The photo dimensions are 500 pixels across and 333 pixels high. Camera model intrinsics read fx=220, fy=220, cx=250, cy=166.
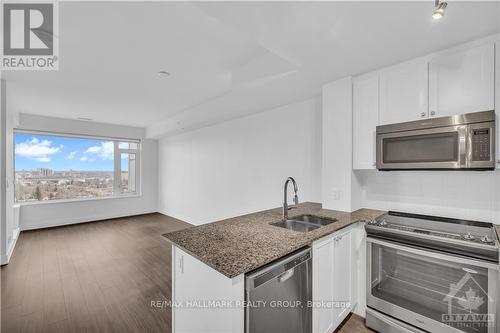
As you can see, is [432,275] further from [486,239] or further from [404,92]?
[404,92]

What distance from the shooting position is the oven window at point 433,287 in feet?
5.01

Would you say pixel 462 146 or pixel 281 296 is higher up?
pixel 462 146

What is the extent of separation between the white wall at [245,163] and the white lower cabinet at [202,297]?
6.91 ft

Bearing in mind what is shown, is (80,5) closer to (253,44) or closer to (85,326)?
(253,44)

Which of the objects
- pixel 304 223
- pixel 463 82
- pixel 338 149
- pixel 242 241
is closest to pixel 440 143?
pixel 463 82

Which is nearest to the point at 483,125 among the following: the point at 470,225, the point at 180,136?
the point at 470,225

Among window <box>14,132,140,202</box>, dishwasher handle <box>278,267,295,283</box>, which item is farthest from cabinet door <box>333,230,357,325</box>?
window <box>14,132,140,202</box>

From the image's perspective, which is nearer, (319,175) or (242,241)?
(242,241)

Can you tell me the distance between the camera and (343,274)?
1.99 meters

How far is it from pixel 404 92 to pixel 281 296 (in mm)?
2084

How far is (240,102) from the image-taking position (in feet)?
10.9

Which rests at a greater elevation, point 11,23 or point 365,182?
point 11,23

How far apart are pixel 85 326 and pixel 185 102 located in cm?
348

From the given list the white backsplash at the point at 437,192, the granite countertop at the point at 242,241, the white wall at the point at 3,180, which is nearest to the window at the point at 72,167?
the white wall at the point at 3,180
